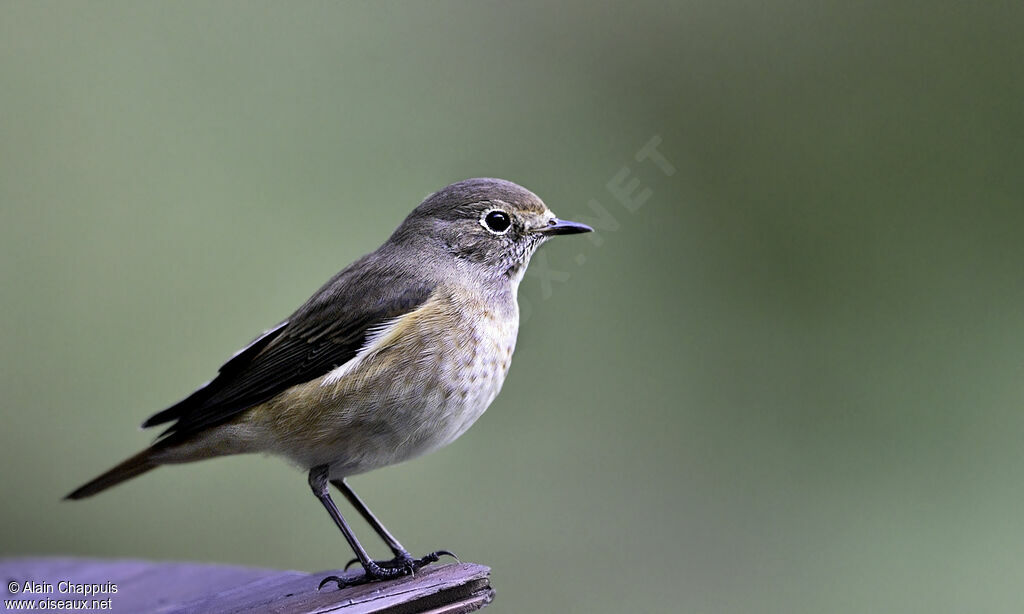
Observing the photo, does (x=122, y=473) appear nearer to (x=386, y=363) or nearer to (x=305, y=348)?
(x=305, y=348)

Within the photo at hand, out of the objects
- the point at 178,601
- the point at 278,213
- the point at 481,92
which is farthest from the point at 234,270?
the point at 178,601

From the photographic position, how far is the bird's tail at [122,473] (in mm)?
4039

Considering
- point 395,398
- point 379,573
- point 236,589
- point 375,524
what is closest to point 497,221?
point 395,398

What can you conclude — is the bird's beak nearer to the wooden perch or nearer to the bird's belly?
the bird's belly

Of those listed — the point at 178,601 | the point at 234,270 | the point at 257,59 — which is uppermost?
the point at 257,59

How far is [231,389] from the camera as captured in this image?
3979 millimetres

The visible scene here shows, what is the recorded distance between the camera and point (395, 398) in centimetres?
367

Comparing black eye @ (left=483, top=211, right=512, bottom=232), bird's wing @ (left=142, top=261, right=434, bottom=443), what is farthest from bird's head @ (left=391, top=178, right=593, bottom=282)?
bird's wing @ (left=142, top=261, right=434, bottom=443)

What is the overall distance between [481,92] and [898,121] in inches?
131

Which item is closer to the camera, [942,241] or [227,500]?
[227,500]

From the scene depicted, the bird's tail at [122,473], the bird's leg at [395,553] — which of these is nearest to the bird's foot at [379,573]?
the bird's leg at [395,553]

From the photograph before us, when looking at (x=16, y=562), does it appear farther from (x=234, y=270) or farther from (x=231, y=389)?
(x=234, y=270)

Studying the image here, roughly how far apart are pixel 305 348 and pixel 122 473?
919mm

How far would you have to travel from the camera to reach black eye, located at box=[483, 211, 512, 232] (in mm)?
4180
